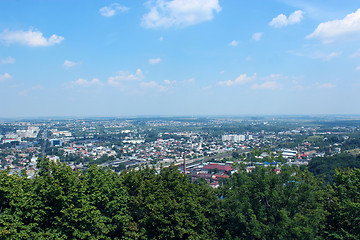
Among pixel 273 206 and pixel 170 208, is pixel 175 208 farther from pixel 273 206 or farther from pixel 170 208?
pixel 273 206

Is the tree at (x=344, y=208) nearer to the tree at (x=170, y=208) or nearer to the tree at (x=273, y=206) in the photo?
the tree at (x=273, y=206)

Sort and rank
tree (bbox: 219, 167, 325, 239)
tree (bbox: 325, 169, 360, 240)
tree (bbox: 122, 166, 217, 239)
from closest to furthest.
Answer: tree (bbox: 219, 167, 325, 239) < tree (bbox: 325, 169, 360, 240) < tree (bbox: 122, 166, 217, 239)

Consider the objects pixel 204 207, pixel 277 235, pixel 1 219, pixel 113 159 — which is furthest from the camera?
pixel 113 159

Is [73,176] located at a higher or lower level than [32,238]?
higher

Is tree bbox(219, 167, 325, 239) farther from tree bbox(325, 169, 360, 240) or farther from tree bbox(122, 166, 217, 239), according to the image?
tree bbox(122, 166, 217, 239)

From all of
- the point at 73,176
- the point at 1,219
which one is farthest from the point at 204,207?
the point at 1,219

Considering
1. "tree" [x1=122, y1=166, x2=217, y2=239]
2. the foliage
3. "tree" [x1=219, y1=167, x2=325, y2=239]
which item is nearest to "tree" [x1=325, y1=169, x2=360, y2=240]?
the foliage

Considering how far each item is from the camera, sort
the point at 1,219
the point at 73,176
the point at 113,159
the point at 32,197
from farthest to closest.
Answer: the point at 113,159
the point at 73,176
the point at 32,197
the point at 1,219

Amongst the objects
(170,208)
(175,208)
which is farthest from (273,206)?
(170,208)

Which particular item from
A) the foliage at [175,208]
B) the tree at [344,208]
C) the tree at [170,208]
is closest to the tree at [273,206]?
the foliage at [175,208]

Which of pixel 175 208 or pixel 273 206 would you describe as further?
pixel 175 208

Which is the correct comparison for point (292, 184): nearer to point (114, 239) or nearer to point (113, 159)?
point (114, 239)
